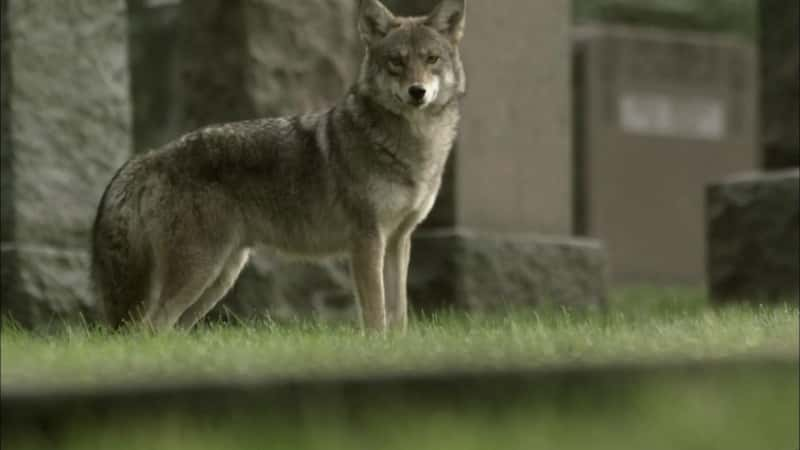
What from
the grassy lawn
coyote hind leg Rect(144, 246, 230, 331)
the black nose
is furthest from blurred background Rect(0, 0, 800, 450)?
the black nose

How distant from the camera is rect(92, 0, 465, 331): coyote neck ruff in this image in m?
6.88

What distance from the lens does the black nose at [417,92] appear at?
6.72 meters

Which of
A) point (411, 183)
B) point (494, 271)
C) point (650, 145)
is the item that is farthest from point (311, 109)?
point (650, 145)

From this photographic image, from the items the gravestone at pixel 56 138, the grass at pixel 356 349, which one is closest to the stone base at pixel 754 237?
the grass at pixel 356 349

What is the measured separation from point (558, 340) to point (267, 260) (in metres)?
3.96

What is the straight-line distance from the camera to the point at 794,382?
4.00 m

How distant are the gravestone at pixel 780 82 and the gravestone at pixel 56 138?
4306mm

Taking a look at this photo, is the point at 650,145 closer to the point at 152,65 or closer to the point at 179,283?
the point at 152,65

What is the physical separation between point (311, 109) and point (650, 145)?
7.42m

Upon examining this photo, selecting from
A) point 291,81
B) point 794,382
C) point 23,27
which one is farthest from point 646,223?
point 794,382

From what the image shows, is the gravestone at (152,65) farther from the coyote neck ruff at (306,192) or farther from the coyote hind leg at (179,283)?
the coyote hind leg at (179,283)

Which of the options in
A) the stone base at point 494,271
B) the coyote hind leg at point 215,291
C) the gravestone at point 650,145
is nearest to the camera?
the coyote hind leg at point 215,291

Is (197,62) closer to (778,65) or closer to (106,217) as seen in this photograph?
(106,217)

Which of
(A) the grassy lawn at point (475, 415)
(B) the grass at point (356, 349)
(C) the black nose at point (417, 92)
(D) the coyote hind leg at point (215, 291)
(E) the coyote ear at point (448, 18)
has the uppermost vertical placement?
(E) the coyote ear at point (448, 18)
